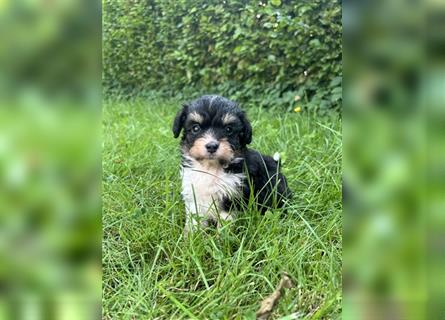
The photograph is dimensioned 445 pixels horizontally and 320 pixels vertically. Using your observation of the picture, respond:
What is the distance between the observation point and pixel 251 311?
5.87ft

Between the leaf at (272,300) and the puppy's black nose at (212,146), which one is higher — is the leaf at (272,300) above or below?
below

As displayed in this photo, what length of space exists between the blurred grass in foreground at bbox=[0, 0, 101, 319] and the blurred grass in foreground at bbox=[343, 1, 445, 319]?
0.57 metres

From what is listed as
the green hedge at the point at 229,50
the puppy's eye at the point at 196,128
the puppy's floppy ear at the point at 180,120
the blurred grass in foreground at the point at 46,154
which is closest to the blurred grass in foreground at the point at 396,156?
the blurred grass in foreground at the point at 46,154

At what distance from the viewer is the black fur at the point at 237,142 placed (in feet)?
9.32

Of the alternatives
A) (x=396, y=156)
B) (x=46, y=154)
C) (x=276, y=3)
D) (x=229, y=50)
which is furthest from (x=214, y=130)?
(x=229, y=50)

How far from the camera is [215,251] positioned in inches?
86.2

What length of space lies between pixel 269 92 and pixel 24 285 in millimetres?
5042

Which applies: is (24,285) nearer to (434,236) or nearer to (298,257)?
(434,236)

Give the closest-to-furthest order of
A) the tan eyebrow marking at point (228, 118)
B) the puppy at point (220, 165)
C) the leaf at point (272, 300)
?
1. the leaf at point (272, 300)
2. the puppy at point (220, 165)
3. the tan eyebrow marking at point (228, 118)

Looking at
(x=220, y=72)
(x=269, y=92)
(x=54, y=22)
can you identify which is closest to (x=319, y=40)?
(x=269, y=92)

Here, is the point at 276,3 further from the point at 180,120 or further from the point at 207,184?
the point at 207,184

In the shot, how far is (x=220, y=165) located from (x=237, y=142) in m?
0.19

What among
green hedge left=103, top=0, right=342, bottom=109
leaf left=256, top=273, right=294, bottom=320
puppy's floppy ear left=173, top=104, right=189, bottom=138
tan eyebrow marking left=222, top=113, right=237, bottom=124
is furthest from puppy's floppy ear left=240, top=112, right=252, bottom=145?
green hedge left=103, top=0, right=342, bottom=109

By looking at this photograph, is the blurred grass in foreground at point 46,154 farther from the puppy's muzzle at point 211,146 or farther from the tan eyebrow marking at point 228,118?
the tan eyebrow marking at point 228,118
